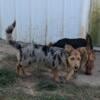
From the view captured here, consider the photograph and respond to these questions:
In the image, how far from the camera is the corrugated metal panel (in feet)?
27.8

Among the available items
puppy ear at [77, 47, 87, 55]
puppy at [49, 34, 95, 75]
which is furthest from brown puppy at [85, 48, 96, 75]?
puppy ear at [77, 47, 87, 55]

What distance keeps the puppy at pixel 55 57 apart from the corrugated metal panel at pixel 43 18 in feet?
5.73

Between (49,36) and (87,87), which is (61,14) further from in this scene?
(87,87)

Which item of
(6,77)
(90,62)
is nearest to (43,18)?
(90,62)

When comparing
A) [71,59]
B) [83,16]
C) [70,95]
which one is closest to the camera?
[70,95]

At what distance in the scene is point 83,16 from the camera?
27.4 feet

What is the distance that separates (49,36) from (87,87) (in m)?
2.53

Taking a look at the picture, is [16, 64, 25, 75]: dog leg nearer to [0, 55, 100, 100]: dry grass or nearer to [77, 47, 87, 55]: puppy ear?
[0, 55, 100, 100]: dry grass

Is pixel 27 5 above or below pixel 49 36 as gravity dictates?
above

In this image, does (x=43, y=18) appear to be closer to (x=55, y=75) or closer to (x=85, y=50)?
(x=85, y=50)

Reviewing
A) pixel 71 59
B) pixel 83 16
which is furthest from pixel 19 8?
pixel 71 59

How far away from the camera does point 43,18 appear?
8.78 metres

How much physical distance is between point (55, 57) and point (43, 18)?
7.27 feet

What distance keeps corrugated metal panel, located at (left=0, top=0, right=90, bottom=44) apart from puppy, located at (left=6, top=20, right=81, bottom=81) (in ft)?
5.73
